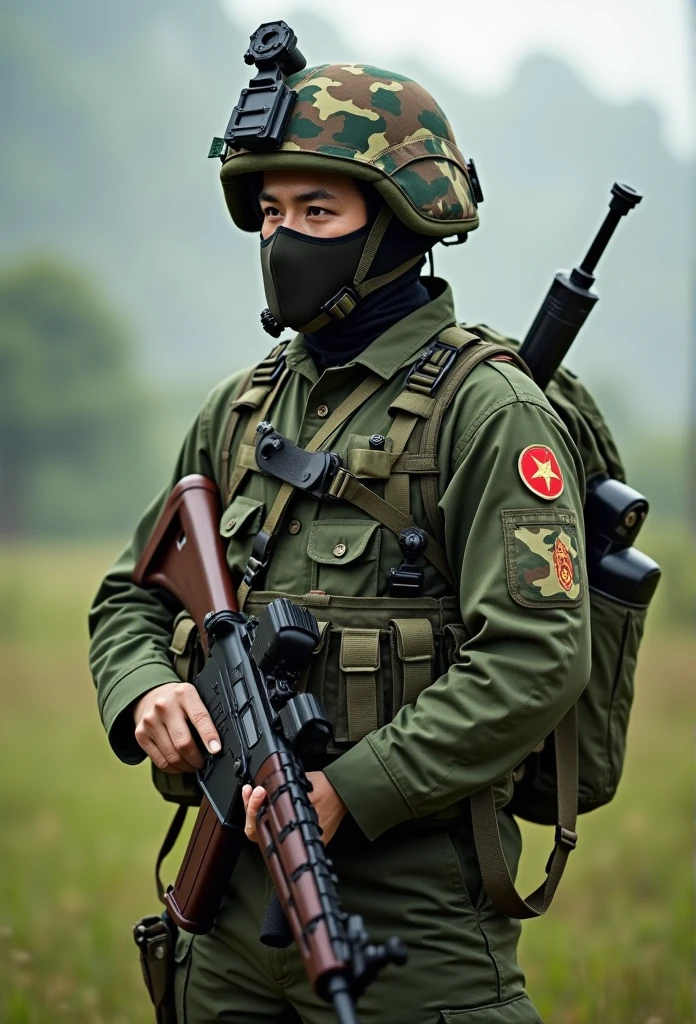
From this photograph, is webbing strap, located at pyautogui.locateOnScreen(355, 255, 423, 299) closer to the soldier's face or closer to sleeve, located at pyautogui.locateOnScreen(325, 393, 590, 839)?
the soldier's face

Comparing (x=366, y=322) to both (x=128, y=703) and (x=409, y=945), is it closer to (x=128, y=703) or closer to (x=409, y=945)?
(x=128, y=703)

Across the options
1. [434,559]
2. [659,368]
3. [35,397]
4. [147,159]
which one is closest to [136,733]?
[434,559]

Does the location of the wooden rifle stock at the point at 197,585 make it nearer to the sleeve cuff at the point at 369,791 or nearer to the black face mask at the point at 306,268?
the sleeve cuff at the point at 369,791

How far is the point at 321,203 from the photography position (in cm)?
283

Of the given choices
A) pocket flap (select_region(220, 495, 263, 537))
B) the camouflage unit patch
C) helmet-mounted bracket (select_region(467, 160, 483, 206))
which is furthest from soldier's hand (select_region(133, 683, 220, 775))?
helmet-mounted bracket (select_region(467, 160, 483, 206))

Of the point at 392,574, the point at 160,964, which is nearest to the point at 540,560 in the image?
the point at 392,574

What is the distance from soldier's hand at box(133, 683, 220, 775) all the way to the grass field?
1.78 meters

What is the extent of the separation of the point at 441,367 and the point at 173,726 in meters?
1.10

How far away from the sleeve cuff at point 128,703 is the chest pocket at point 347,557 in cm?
53

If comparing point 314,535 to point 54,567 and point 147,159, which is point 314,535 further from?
point 147,159

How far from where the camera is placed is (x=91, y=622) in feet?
10.9

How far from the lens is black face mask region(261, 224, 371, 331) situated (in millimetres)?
2799

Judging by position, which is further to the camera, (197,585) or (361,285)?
(197,585)

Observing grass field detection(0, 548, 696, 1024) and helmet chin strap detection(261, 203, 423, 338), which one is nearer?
helmet chin strap detection(261, 203, 423, 338)
